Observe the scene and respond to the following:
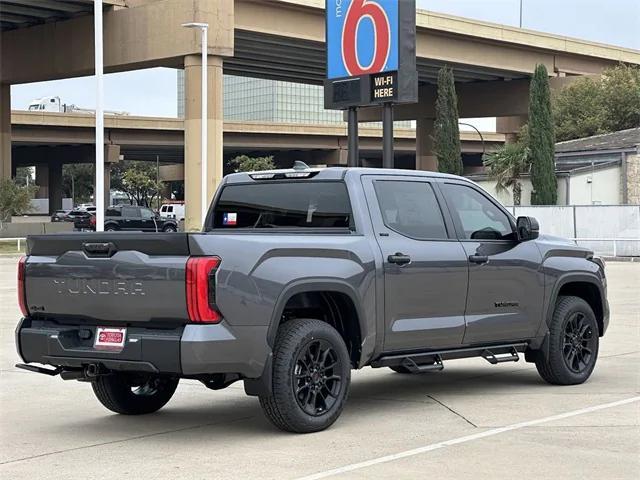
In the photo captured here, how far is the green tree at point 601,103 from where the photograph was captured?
Result: 74.8m

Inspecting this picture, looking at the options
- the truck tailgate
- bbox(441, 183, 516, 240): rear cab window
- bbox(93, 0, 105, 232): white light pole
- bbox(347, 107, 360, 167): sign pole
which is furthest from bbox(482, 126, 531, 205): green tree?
the truck tailgate

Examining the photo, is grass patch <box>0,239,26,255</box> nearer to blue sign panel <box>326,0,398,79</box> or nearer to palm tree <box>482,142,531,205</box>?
blue sign panel <box>326,0,398,79</box>

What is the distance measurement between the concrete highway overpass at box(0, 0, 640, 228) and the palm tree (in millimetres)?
9683

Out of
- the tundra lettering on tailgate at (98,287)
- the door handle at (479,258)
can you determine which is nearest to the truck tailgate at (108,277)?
the tundra lettering on tailgate at (98,287)

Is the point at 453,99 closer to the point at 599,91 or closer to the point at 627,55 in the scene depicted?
the point at 599,91

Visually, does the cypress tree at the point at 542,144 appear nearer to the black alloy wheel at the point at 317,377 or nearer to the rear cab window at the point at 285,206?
the rear cab window at the point at 285,206

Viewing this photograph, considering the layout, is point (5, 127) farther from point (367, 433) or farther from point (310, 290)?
point (367, 433)

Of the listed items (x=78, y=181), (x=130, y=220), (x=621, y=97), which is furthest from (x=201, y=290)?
(x=78, y=181)

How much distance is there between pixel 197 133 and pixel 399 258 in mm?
42051

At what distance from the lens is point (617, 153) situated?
48844 mm

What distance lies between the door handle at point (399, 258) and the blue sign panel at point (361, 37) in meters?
25.2

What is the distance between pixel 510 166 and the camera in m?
54.1

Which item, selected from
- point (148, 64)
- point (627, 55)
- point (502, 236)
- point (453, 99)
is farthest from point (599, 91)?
point (502, 236)

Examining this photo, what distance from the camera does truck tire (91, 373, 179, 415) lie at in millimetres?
9203
